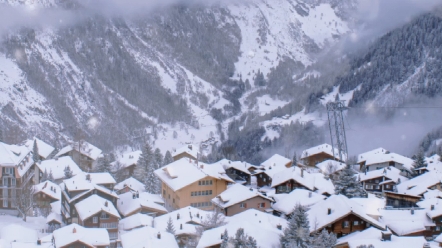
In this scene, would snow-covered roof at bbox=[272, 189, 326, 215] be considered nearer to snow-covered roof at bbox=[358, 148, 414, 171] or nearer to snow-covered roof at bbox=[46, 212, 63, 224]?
snow-covered roof at bbox=[46, 212, 63, 224]

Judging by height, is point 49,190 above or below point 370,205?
above

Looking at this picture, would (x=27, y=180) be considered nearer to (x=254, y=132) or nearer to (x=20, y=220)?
(x=20, y=220)

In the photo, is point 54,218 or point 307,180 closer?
point 54,218

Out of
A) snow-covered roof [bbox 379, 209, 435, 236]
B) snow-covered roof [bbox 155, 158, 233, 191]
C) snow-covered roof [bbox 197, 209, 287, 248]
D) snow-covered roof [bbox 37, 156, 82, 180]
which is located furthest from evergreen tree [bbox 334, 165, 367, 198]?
snow-covered roof [bbox 37, 156, 82, 180]

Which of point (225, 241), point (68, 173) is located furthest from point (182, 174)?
point (225, 241)

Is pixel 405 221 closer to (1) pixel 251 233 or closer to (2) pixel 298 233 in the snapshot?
(2) pixel 298 233

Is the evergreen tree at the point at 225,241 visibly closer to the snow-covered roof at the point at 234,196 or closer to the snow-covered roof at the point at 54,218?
the snow-covered roof at the point at 234,196
